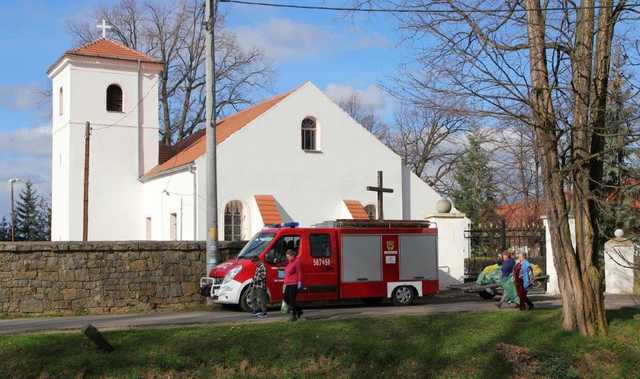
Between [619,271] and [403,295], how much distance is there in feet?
21.9

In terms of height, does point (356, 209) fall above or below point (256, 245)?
above

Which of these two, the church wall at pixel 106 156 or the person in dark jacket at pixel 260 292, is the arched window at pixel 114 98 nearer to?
the church wall at pixel 106 156

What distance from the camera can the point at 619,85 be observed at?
14414 mm

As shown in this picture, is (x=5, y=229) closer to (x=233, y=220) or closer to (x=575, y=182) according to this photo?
(x=233, y=220)

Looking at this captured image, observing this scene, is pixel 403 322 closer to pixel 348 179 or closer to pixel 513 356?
pixel 513 356

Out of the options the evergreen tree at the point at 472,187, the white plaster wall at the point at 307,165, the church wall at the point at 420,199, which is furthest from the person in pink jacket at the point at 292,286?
the evergreen tree at the point at 472,187

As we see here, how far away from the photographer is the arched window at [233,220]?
30797 millimetres

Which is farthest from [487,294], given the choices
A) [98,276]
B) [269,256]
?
[98,276]

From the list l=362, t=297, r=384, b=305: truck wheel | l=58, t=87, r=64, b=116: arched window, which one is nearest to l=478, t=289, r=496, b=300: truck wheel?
l=362, t=297, r=384, b=305: truck wheel

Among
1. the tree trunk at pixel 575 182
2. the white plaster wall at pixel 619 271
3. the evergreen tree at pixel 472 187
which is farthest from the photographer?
the evergreen tree at pixel 472 187

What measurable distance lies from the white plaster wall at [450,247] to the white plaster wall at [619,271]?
15.1 ft

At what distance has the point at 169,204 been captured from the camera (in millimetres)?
32750

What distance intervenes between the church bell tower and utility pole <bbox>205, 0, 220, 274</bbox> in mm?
14709

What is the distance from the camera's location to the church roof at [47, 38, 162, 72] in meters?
35.3
